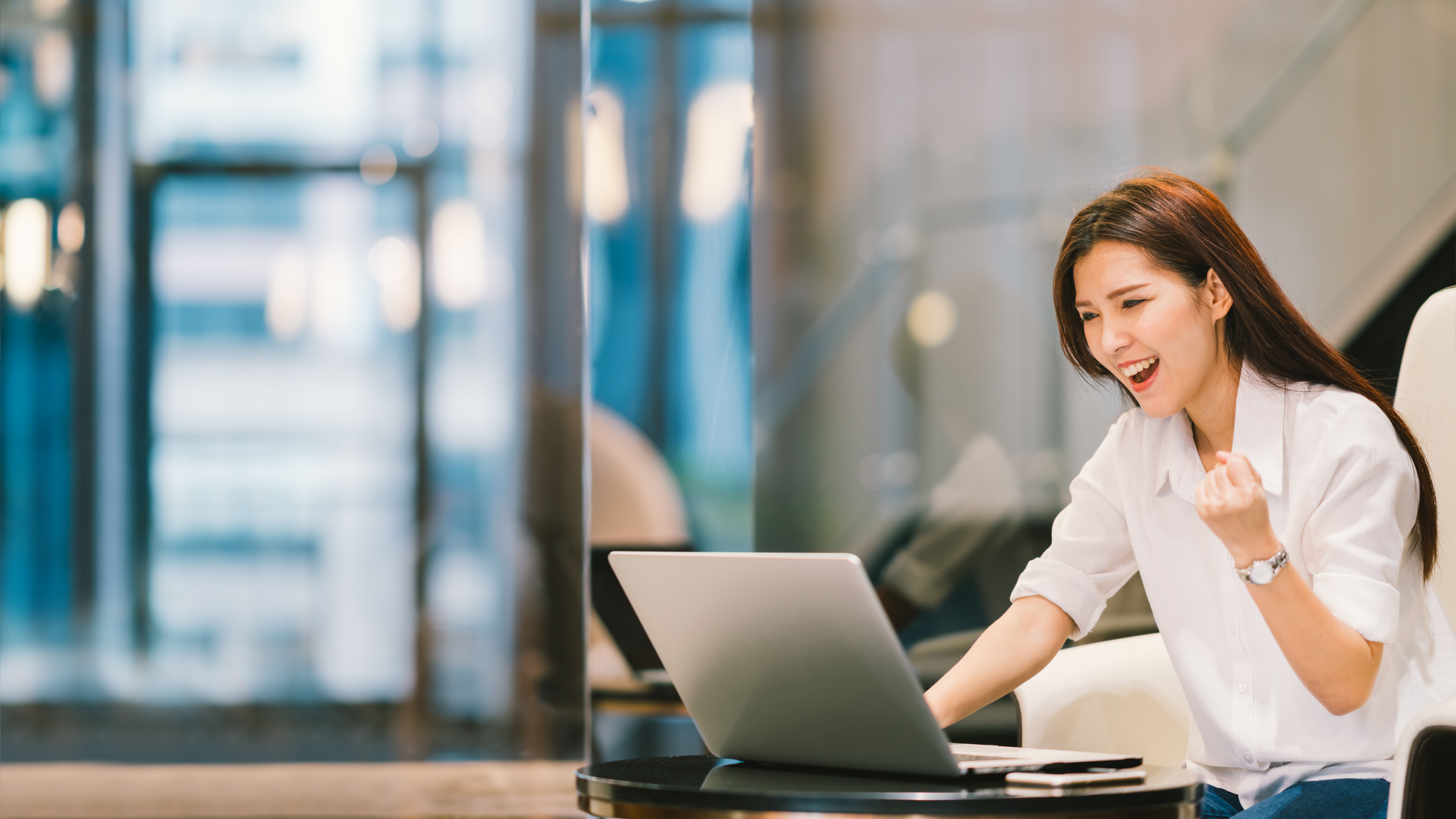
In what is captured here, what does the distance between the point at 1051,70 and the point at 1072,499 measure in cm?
181

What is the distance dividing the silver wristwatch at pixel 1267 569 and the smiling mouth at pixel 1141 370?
25cm

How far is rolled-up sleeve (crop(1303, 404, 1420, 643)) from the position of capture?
3.59 ft

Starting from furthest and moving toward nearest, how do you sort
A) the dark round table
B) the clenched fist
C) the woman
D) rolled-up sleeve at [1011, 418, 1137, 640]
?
rolled-up sleeve at [1011, 418, 1137, 640]
the woman
the clenched fist
the dark round table

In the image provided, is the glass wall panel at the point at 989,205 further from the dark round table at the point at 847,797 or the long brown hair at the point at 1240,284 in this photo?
the dark round table at the point at 847,797

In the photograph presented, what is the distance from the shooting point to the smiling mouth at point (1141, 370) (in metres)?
1.24

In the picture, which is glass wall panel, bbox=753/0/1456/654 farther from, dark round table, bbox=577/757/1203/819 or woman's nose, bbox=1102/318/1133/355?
dark round table, bbox=577/757/1203/819

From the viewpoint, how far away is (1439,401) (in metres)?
1.55

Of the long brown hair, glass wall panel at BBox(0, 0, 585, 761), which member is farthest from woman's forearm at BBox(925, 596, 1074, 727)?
glass wall panel at BBox(0, 0, 585, 761)

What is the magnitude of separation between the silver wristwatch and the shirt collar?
7.0 inches

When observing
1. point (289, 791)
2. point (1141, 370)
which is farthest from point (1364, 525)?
point (289, 791)

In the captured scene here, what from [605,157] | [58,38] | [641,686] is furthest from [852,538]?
[58,38]

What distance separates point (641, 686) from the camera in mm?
2951

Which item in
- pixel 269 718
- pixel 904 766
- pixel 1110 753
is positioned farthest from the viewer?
pixel 269 718

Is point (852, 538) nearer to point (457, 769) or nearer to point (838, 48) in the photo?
point (838, 48)
